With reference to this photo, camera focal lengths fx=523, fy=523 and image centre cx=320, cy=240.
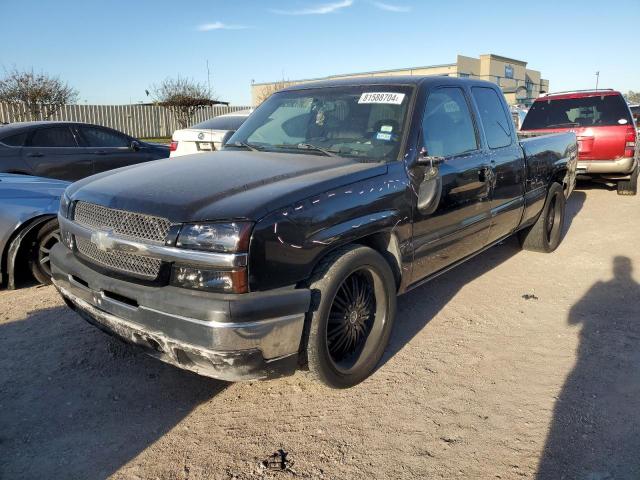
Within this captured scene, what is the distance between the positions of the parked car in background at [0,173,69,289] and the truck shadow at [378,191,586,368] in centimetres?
307

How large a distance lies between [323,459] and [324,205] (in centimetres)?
131

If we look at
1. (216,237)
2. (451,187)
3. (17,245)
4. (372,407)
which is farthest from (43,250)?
(451,187)

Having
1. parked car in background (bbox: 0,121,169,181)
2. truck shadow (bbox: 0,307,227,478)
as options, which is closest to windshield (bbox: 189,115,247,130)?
parked car in background (bbox: 0,121,169,181)

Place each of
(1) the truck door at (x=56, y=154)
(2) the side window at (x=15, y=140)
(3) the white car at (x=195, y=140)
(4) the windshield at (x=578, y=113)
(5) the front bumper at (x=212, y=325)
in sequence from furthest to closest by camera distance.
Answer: (4) the windshield at (x=578, y=113) → (3) the white car at (x=195, y=140) → (1) the truck door at (x=56, y=154) → (2) the side window at (x=15, y=140) → (5) the front bumper at (x=212, y=325)

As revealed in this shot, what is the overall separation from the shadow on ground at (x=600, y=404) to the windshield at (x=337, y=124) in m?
1.90

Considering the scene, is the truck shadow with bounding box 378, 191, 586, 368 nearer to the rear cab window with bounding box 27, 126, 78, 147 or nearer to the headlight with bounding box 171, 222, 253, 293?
the headlight with bounding box 171, 222, 253, 293

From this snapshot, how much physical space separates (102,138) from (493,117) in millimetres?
6884

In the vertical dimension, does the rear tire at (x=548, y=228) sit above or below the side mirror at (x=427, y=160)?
below

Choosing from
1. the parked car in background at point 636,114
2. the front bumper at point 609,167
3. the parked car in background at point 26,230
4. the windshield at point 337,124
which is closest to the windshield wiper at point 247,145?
the windshield at point 337,124

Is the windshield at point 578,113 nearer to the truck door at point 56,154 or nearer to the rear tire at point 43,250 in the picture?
the truck door at point 56,154

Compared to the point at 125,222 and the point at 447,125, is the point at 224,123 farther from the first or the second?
the point at 125,222

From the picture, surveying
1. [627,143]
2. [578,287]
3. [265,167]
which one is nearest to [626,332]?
[578,287]

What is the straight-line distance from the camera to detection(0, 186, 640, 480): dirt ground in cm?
258

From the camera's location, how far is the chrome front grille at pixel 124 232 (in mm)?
2658
